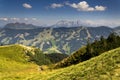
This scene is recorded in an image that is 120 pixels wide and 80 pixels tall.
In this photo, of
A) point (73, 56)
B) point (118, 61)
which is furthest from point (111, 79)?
point (73, 56)

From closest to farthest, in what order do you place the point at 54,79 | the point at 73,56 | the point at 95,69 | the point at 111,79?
the point at 111,79, the point at 95,69, the point at 54,79, the point at 73,56

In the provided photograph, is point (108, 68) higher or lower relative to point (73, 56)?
higher

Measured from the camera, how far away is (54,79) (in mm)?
27859

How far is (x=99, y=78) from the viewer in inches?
862

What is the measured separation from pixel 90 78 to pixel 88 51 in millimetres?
104939

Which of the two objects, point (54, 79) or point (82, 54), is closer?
point (54, 79)

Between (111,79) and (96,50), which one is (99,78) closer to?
(111,79)

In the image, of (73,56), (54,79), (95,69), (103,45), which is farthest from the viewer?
(103,45)

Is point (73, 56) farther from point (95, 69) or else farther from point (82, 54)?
point (95, 69)

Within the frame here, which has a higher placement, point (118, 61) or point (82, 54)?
point (118, 61)

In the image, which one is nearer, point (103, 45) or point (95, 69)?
point (95, 69)

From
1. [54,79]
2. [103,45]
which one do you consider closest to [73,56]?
[103,45]

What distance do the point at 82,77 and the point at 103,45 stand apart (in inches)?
4421

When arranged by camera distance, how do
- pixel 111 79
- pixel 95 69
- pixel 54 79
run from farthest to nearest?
pixel 54 79 → pixel 95 69 → pixel 111 79
